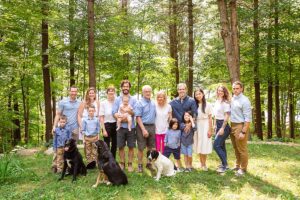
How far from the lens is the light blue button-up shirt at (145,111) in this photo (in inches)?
266

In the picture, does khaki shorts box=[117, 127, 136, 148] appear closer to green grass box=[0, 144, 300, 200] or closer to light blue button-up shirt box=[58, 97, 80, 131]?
green grass box=[0, 144, 300, 200]

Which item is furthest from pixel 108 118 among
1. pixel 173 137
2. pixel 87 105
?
pixel 173 137

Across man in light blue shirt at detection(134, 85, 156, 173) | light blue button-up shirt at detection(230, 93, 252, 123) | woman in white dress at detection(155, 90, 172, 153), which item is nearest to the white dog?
man in light blue shirt at detection(134, 85, 156, 173)

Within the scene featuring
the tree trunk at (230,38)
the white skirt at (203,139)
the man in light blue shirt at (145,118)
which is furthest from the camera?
the tree trunk at (230,38)

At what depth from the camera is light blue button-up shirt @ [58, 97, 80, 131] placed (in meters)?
7.30

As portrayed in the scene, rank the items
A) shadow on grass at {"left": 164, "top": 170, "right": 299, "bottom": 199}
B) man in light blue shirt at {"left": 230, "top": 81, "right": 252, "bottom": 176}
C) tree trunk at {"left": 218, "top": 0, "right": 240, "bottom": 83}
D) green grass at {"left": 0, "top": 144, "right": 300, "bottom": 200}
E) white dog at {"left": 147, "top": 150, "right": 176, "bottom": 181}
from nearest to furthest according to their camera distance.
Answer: green grass at {"left": 0, "top": 144, "right": 300, "bottom": 200} < shadow on grass at {"left": 164, "top": 170, "right": 299, "bottom": 199} < white dog at {"left": 147, "top": 150, "right": 176, "bottom": 181} < man in light blue shirt at {"left": 230, "top": 81, "right": 252, "bottom": 176} < tree trunk at {"left": 218, "top": 0, "right": 240, "bottom": 83}

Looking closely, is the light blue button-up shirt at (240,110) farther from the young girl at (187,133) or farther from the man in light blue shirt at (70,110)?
the man in light blue shirt at (70,110)

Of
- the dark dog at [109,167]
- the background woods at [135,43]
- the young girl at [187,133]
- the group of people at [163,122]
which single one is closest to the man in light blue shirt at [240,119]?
the group of people at [163,122]

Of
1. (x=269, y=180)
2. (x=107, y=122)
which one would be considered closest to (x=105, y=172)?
(x=107, y=122)

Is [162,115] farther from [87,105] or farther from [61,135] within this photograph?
[61,135]

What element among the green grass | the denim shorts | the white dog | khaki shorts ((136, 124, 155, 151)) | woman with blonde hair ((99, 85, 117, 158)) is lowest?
the green grass

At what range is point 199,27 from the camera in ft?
57.6

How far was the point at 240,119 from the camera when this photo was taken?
6.70 meters

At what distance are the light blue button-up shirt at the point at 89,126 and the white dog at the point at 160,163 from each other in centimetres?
147
